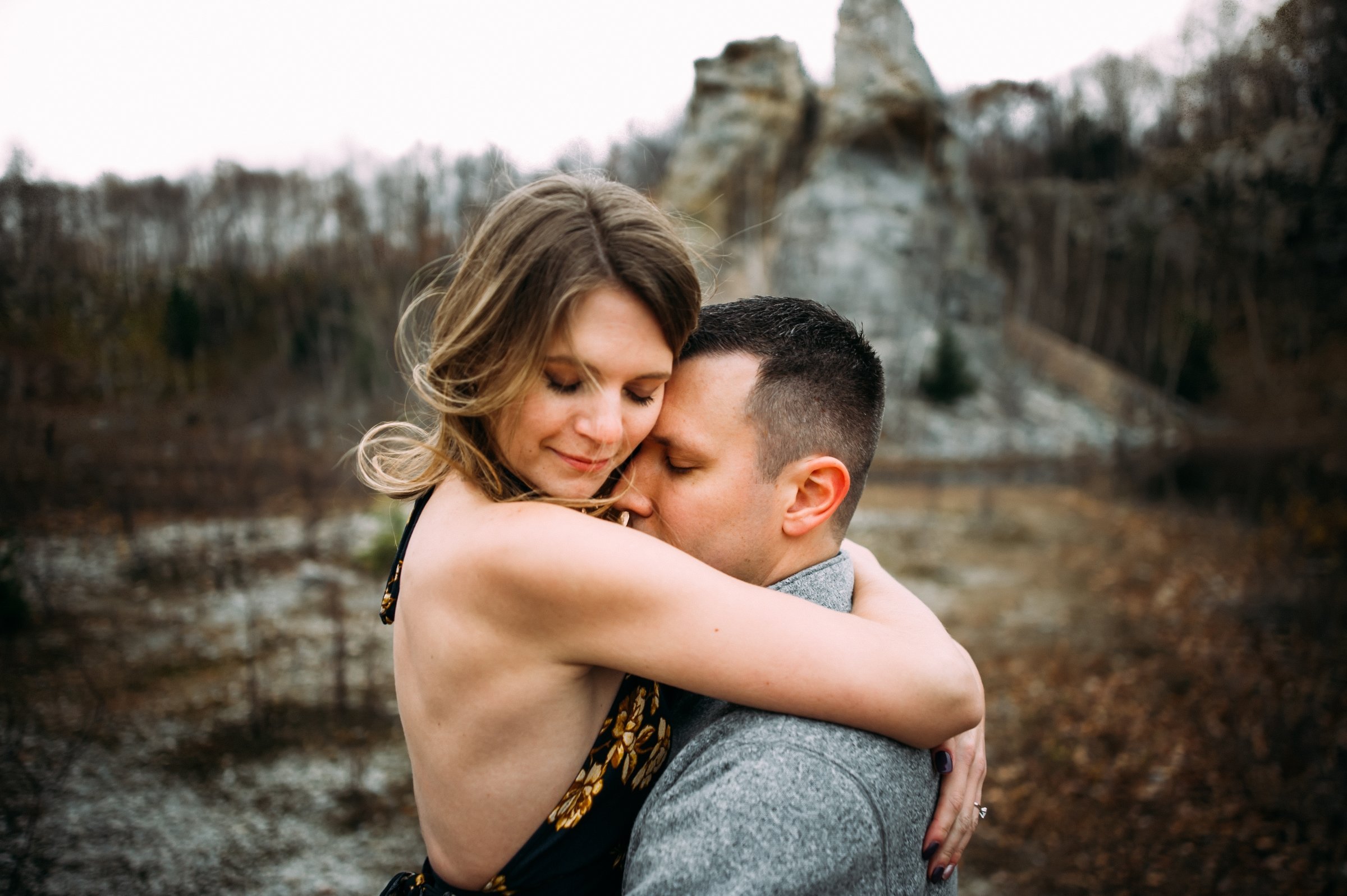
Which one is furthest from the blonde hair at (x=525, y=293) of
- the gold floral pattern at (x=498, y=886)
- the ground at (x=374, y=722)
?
the ground at (x=374, y=722)

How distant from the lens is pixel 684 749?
5.08 ft

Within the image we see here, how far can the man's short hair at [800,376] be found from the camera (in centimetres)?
186

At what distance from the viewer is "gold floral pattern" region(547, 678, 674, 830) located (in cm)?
164

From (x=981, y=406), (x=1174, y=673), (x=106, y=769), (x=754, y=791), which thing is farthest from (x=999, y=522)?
(x=981, y=406)

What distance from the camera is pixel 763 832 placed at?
1264 millimetres

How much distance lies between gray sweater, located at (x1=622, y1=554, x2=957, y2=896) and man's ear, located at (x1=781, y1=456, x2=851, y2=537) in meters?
0.49

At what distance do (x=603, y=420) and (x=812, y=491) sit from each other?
55 centimetres

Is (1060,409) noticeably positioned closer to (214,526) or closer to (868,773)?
(214,526)

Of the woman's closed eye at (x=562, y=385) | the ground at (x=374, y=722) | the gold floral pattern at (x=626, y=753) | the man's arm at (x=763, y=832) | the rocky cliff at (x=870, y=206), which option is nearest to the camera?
the man's arm at (x=763, y=832)

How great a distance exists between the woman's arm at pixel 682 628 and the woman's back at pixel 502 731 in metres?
0.05

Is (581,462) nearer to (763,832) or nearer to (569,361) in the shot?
(569,361)

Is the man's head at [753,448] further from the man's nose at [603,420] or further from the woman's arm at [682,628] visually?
the woman's arm at [682,628]

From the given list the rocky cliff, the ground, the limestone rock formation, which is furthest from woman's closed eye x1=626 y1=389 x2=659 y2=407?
the limestone rock formation

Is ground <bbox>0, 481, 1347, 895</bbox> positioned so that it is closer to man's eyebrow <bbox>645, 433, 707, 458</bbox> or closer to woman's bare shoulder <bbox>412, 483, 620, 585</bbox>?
woman's bare shoulder <bbox>412, 483, 620, 585</bbox>
